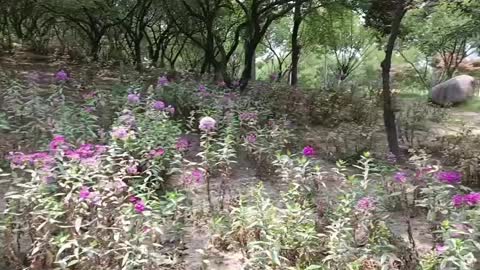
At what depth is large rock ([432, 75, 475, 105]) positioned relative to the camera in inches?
487

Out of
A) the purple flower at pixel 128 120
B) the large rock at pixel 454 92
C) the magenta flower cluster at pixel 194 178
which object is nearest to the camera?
→ the magenta flower cluster at pixel 194 178

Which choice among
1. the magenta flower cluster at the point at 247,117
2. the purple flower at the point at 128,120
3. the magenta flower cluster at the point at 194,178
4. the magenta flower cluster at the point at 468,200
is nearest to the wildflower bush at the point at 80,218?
the magenta flower cluster at the point at 194,178

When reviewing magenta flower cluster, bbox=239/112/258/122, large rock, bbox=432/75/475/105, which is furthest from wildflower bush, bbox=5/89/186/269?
large rock, bbox=432/75/475/105

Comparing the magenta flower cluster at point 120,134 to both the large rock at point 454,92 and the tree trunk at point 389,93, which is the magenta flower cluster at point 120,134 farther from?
the large rock at point 454,92

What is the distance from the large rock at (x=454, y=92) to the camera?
12.4 metres

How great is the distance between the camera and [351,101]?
8078mm

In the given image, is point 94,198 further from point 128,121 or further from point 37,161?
point 128,121

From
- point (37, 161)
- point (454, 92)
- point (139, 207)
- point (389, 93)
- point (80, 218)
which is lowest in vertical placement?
point (80, 218)

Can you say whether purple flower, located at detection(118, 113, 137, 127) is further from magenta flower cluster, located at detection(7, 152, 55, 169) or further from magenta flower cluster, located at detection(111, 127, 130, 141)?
magenta flower cluster, located at detection(7, 152, 55, 169)

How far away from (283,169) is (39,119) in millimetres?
2355

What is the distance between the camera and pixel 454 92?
12.5 metres

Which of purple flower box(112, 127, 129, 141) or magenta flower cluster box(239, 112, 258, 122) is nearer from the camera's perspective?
purple flower box(112, 127, 129, 141)

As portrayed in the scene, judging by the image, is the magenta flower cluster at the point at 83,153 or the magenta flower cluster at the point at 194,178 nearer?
the magenta flower cluster at the point at 83,153

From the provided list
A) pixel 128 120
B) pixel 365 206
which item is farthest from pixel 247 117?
pixel 365 206
